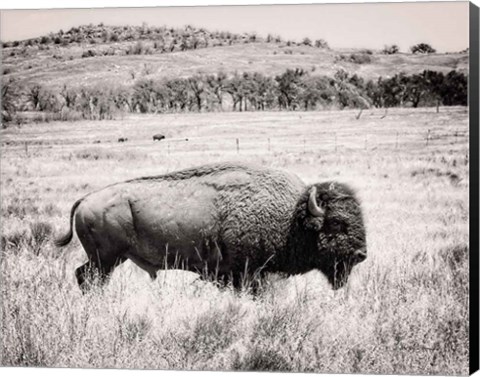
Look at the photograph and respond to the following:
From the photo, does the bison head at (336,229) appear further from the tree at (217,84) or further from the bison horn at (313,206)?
the tree at (217,84)

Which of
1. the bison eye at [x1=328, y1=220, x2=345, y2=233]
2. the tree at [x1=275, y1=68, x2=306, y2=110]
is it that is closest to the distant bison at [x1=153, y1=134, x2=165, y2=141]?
the tree at [x1=275, y1=68, x2=306, y2=110]

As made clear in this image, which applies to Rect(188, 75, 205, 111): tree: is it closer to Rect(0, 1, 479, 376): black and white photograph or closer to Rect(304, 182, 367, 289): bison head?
Rect(0, 1, 479, 376): black and white photograph

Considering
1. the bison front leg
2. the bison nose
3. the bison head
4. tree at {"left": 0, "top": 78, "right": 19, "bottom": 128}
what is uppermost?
tree at {"left": 0, "top": 78, "right": 19, "bottom": 128}

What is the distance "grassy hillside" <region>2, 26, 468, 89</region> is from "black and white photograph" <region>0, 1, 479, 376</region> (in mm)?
14

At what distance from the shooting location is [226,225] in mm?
7066

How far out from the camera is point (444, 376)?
271 inches

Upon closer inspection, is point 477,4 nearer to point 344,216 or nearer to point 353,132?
point 353,132

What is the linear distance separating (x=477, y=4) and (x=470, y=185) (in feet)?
4.27

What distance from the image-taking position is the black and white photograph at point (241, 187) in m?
6.95

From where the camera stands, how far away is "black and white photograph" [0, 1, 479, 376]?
695 cm

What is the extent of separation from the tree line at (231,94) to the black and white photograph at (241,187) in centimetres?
1

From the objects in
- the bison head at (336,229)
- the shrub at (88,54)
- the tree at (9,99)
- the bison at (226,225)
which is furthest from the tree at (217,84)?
the tree at (9,99)

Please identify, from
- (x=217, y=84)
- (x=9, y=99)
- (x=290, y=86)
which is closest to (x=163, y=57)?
(x=217, y=84)

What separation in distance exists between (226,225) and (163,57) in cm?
151
